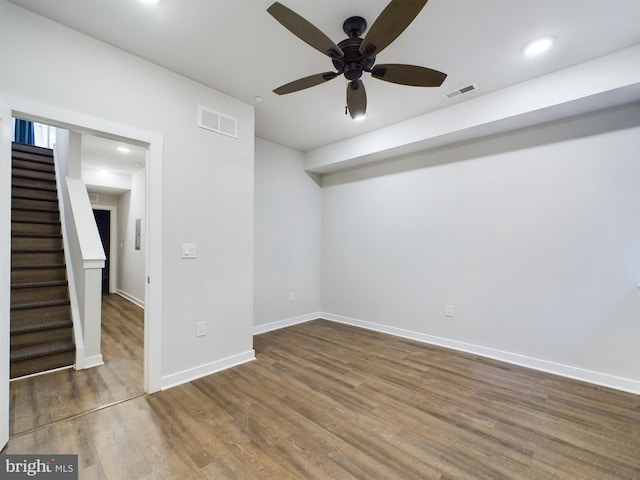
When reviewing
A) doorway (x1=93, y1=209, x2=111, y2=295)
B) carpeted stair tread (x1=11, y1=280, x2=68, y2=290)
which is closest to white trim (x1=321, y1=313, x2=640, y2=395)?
carpeted stair tread (x1=11, y1=280, x2=68, y2=290)

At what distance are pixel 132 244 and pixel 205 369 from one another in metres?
4.71

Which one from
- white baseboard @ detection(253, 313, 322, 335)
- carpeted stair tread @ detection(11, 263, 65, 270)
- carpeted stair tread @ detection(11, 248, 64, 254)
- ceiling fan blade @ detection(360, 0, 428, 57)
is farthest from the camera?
white baseboard @ detection(253, 313, 322, 335)

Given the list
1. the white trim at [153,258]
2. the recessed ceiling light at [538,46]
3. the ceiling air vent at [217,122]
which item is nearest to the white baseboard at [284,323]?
the white trim at [153,258]

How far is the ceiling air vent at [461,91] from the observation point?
274 centimetres

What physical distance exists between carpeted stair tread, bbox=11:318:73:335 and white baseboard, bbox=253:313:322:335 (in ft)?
6.76

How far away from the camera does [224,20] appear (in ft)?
6.45

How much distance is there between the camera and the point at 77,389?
2418 mm

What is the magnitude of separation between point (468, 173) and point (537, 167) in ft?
2.14

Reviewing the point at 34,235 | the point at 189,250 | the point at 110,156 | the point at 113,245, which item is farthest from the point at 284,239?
the point at 113,245

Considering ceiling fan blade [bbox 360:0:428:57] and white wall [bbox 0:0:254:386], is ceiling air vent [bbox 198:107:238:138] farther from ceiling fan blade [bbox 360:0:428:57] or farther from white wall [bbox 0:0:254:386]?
ceiling fan blade [bbox 360:0:428:57]

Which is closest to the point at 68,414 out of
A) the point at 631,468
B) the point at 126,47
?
the point at 126,47

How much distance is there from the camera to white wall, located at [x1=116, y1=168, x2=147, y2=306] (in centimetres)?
570

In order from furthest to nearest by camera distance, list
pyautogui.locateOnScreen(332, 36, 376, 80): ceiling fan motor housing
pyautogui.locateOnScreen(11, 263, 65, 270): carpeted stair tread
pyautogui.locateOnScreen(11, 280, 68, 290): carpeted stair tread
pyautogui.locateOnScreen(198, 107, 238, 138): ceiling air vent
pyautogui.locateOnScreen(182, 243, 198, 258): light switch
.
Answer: pyautogui.locateOnScreen(11, 263, 65, 270): carpeted stair tread, pyautogui.locateOnScreen(11, 280, 68, 290): carpeted stair tread, pyautogui.locateOnScreen(198, 107, 238, 138): ceiling air vent, pyautogui.locateOnScreen(182, 243, 198, 258): light switch, pyautogui.locateOnScreen(332, 36, 376, 80): ceiling fan motor housing

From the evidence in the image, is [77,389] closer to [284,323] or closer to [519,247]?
[284,323]
